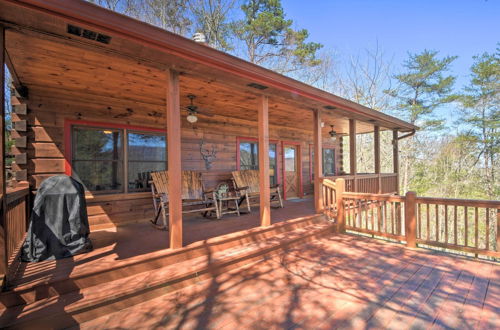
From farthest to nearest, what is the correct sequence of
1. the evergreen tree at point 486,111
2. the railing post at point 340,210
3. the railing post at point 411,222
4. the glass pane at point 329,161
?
1. the evergreen tree at point 486,111
2. the glass pane at point 329,161
3. the railing post at point 340,210
4. the railing post at point 411,222

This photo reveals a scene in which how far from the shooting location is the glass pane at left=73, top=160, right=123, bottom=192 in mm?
3959

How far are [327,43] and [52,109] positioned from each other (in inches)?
514

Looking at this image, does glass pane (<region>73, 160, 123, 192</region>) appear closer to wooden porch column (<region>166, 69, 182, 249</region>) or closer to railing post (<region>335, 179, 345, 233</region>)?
wooden porch column (<region>166, 69, 182, 249</region>)

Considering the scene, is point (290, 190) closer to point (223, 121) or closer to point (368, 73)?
point (223, 121)

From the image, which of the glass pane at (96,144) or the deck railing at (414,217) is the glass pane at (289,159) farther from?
the glass pane at (96,144)

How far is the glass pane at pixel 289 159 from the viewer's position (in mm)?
7398

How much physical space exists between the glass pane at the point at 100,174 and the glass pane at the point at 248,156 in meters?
2.76

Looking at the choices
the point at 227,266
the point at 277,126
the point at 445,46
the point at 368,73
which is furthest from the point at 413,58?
the point at 227,266

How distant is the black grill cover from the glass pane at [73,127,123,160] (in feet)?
4.94

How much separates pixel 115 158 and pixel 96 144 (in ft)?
1.18

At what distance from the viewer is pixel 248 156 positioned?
6.32 metres

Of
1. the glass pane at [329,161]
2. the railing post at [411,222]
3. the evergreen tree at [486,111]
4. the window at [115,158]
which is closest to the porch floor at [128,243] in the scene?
the window at [115,158]

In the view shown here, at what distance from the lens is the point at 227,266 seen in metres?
2.80

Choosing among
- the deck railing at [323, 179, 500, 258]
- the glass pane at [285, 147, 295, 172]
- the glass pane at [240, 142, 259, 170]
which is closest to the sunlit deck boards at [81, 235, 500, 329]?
the deck railing at [323, 179, 500, 258]
